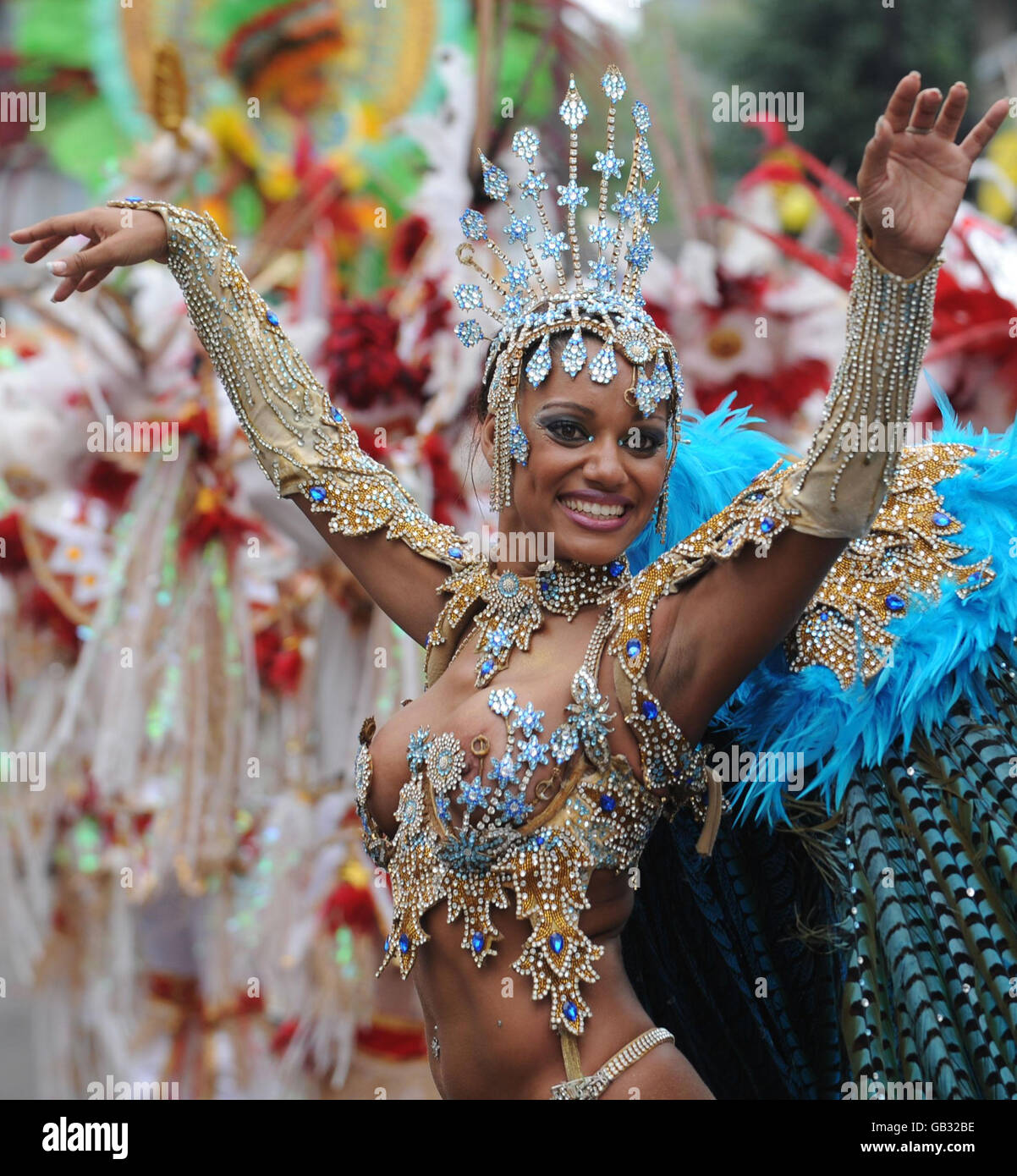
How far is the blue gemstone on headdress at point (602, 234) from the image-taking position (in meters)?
2.42

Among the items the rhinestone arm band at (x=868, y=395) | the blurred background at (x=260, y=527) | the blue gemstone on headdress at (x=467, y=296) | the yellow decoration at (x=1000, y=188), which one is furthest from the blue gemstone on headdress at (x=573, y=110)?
the yellow decoration at (x=1000, y=188)

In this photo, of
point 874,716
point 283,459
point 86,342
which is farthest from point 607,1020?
point 86,342

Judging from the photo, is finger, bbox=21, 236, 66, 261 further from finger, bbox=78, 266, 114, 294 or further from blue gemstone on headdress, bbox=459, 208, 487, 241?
blue gemstone on headdress, bbox=459, 208, 487, 241

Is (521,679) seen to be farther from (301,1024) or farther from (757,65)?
(757,65)

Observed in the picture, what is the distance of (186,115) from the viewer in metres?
5.02

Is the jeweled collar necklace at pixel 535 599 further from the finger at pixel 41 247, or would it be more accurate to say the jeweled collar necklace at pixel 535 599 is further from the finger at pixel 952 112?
the finger at pixel 41 247

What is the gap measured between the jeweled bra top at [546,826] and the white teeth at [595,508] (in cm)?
14

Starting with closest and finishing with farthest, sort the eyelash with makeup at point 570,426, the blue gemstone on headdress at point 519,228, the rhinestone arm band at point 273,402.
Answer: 1. the eyelash with makeup at point 570,426
2. the blue gemstone on headdress at point 519,228
3. the rhinestone arm band at point 273,402

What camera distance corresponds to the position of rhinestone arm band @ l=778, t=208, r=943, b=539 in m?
1.93

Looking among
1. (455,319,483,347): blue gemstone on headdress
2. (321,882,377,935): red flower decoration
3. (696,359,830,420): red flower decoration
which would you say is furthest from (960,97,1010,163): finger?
(321,882,377,935): red flower decoration

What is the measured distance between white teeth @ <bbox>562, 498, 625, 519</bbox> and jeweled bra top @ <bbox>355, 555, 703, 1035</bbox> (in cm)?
14

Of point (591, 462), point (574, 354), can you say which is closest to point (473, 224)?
point (574, 354)

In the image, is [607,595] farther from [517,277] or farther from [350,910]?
[350,910]

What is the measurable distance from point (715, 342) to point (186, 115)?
5.89ft
